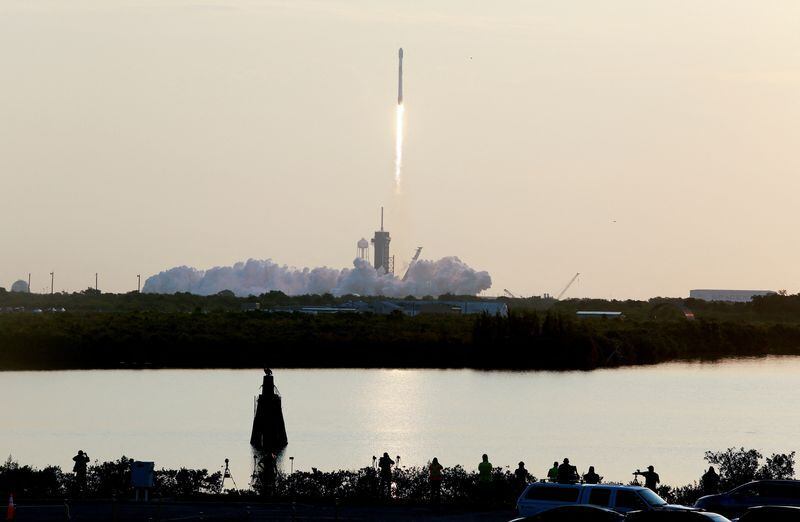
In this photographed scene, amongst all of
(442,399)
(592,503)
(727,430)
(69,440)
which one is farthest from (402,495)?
(442,399)

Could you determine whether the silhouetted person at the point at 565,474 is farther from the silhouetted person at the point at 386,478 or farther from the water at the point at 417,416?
the water at the point at 417,416

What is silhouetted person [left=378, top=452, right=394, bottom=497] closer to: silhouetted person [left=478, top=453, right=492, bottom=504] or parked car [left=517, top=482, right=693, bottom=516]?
silhouetted person [left=478, top=453, right=492, bottom=504]

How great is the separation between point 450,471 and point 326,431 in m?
39.8

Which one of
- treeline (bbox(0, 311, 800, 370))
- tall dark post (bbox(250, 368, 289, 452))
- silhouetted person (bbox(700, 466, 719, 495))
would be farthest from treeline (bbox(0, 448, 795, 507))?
treeline (bbox(0, 311, 800, 370))

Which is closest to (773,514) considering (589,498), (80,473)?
(589,498)

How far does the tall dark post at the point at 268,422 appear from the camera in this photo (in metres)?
78.1

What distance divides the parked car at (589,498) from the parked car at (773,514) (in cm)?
278

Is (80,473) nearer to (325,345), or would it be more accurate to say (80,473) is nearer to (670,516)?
(670,516)

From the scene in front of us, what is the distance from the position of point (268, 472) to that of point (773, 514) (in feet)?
94.5

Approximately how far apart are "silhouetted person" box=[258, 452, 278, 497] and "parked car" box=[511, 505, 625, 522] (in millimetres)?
15867

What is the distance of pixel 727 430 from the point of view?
92188 millimetres

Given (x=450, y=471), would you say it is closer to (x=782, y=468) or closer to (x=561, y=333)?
(x=782, y=468)

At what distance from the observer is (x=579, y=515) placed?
35.5m

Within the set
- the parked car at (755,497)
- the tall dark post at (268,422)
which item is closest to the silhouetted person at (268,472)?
the tall dark post at (268,422)
